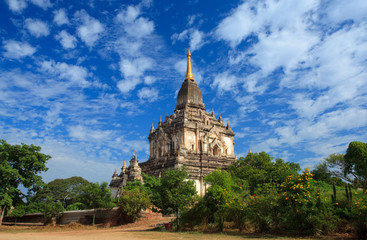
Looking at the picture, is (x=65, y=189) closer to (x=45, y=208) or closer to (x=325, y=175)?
(x=45, y=208)

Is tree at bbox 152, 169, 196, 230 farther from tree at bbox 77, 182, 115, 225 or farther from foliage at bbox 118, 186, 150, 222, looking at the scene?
tree at bbox 77, 182, 115, 225

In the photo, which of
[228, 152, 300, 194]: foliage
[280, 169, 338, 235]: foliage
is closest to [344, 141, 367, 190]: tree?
[228, 152, 300, 194]: foliage

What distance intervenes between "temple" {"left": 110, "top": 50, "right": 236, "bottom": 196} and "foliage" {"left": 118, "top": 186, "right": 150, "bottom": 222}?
8.99 metres

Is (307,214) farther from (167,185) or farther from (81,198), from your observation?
(81,198)

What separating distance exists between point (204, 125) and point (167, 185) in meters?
23.5

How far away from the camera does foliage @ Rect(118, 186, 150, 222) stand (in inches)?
1165

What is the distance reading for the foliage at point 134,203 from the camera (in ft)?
97.1

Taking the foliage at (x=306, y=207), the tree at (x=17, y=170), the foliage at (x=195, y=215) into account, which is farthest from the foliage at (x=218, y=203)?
the tree at (x=17, y=170)

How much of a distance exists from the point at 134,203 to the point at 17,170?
14654mm

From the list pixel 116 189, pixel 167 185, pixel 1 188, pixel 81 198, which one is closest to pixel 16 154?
pixel 1 188

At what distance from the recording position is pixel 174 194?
2480cm

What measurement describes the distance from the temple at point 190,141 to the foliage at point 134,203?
899 centimetres

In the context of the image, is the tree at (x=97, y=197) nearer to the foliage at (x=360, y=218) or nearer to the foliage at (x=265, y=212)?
the foliage at (x=265, y=212)

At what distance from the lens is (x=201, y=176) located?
39188 millimetres
